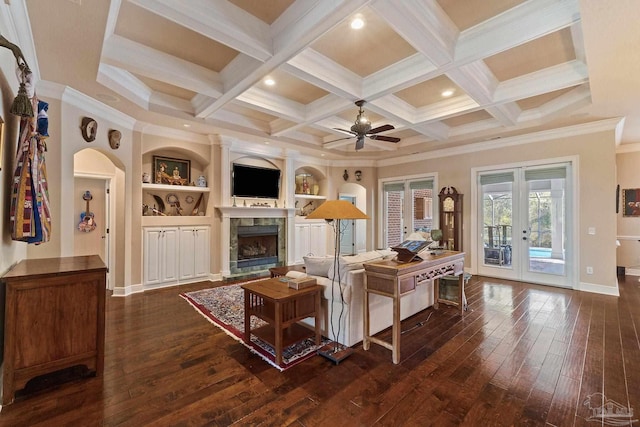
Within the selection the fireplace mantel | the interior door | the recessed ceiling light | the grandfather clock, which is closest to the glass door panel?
the grandfather clock

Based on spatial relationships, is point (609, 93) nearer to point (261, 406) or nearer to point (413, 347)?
point (413, 347)

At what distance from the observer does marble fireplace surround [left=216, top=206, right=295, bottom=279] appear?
5547 mm

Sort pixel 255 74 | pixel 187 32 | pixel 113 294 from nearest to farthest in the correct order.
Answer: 1. pixel 187 32
2. pixel 255 74
3. pixel 113 294

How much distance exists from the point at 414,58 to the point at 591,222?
171 inches

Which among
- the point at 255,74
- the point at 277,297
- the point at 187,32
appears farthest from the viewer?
the point at 255,74

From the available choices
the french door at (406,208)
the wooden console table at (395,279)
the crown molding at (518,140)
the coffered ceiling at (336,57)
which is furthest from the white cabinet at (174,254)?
the crown molding at (518,140)

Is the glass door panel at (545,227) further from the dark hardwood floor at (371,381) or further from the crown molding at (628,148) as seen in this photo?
the crown molding at (628,148)

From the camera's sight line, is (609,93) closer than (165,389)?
No

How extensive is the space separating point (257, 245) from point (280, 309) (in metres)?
4.13

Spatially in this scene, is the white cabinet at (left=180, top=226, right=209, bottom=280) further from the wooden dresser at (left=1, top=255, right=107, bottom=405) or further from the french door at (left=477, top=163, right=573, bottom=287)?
the french door at (left=477, top=163, right=573, bottom=287)

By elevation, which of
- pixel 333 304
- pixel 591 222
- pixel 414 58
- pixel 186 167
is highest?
pixel 414 58

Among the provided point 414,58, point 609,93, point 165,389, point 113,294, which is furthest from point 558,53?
point 113,294

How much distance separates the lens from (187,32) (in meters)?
2.78

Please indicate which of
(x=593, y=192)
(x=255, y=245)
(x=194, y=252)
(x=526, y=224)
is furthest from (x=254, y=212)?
(x=593, y=192)
